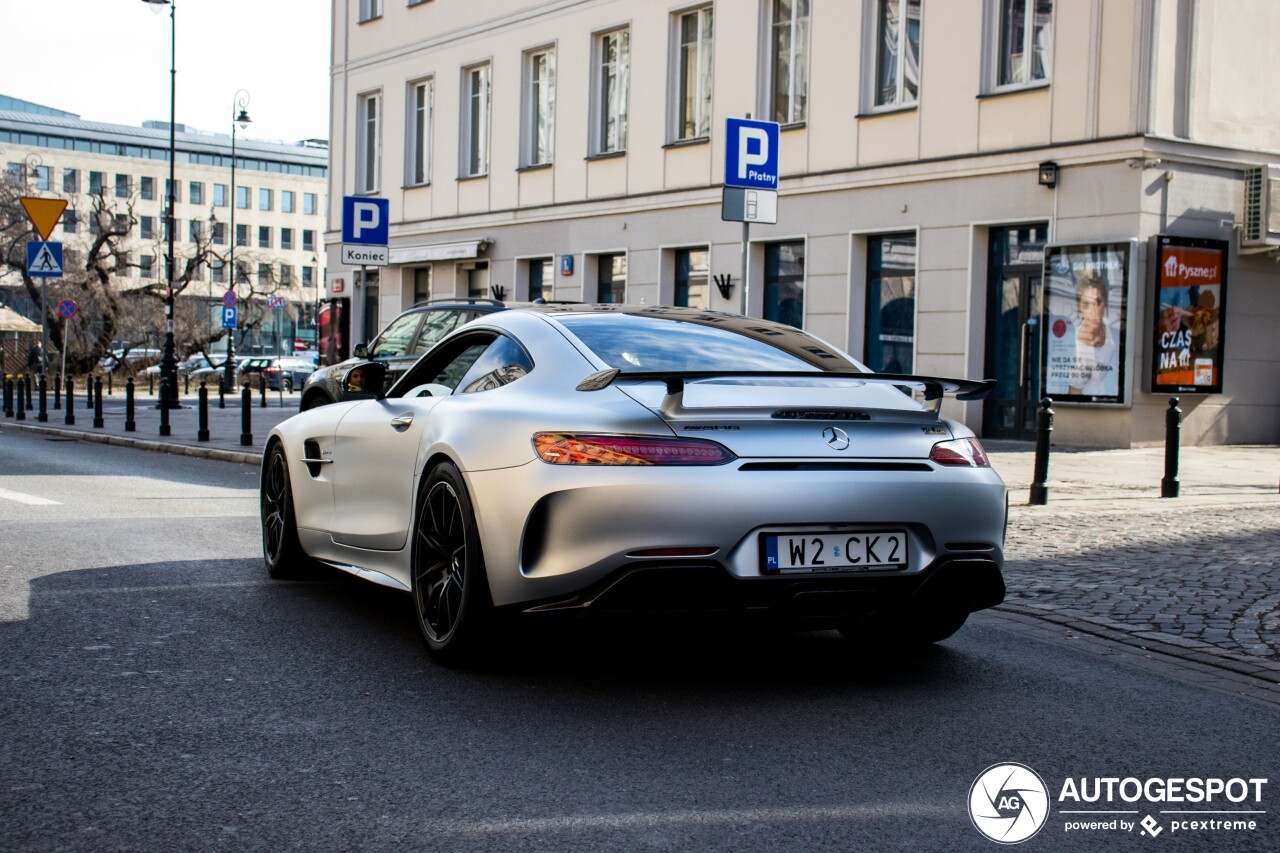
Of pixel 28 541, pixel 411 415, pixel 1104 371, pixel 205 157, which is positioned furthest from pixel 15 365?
pixel 205 157

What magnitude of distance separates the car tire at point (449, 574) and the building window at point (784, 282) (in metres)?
17.8

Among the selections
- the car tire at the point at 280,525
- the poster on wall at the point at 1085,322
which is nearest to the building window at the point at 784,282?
the poster on wall at the point at 1085,322

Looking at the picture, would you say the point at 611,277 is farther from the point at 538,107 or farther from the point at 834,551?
the point at 834,551

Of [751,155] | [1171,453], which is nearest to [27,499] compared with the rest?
[751,155]

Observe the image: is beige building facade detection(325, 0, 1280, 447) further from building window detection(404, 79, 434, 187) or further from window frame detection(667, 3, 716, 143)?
building window detection(404, 79, 434, 187)

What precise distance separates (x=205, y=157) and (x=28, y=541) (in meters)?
114

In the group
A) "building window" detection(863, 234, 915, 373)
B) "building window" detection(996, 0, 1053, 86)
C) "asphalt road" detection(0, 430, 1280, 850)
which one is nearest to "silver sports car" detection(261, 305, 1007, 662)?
"asphalt road" detection(0, 430, 1280, 850)

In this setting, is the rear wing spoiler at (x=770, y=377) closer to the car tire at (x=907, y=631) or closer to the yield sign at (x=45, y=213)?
the car tire at (x=907, y=631)

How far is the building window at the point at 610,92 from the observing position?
2694 centimetres

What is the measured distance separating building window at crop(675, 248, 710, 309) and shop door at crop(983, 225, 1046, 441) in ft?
19.4

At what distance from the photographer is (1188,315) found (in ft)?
61.4

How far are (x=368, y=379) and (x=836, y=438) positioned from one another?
95.2 inches

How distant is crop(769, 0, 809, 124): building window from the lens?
23234 millimetres

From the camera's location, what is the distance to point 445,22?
31.6 meters
